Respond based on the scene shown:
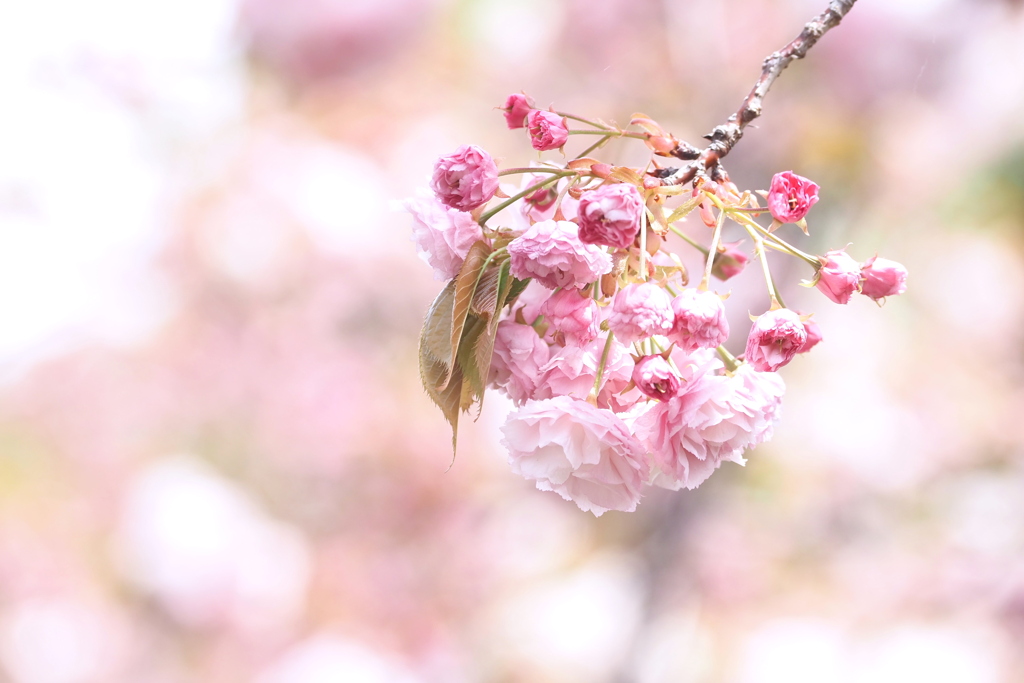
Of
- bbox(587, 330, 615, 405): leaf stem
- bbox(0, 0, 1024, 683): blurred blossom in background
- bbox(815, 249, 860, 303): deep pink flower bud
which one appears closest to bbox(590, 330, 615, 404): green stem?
bbox(587, 330, 615, 405): leaf stem

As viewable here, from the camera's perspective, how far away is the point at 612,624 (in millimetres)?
1573

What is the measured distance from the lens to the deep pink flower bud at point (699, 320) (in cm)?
30

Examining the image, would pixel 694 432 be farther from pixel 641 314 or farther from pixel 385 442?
pixel 385 442

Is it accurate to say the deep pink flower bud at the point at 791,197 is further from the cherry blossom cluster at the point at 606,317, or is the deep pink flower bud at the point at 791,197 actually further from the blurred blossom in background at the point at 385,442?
the blurred blossom in background at the point at 385,442

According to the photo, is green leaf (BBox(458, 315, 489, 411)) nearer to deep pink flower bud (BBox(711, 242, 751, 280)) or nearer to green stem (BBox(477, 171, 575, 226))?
green stem (BBox(477, 171, 575, 226))

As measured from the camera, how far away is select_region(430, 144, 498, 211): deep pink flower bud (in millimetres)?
312

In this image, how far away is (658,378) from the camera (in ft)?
1.02

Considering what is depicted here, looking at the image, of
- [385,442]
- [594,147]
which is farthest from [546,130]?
[385,442]

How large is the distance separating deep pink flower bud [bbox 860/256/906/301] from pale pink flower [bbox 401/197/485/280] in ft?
0.59

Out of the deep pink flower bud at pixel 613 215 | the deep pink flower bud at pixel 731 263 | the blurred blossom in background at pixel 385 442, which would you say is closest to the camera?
the deep pink flower bud at pixel 613 215

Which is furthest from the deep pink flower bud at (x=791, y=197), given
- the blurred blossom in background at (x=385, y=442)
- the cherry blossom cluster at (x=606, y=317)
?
the blurred blossom in background at (x=385, y=442)

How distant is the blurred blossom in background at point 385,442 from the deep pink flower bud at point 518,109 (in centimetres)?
114

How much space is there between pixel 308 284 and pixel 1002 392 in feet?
5.09

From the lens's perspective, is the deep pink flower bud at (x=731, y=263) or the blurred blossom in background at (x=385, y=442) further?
the blurred blossom in background at (x=385, y=442)
